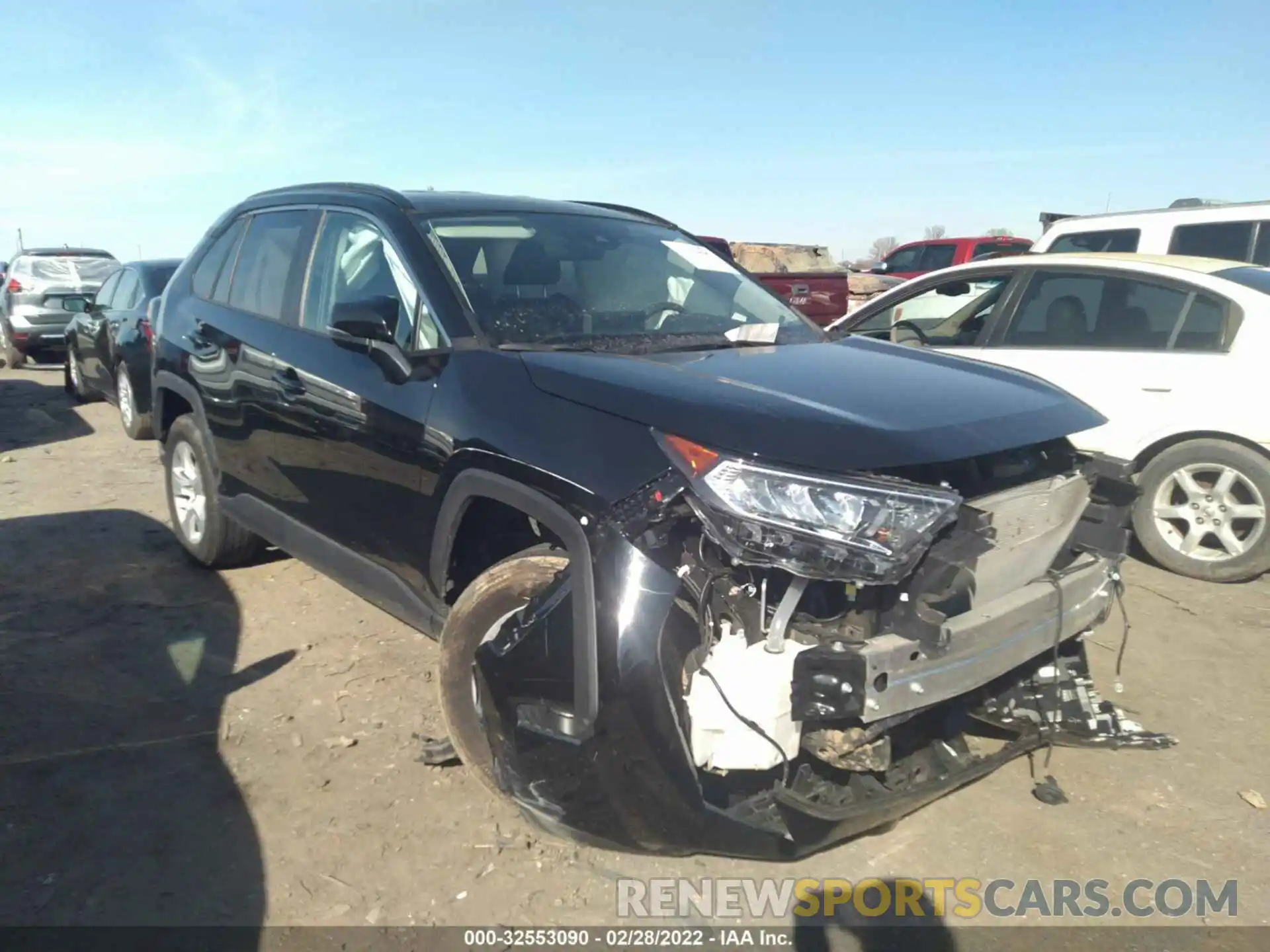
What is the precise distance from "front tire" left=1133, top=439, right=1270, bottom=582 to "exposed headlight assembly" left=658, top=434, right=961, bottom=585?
11.2 ft

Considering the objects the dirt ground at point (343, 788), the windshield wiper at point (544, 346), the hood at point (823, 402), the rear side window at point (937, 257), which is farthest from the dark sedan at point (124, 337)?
the rear side window at point (937, 257)

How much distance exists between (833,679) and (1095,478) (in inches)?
58.1

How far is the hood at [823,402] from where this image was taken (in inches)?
93.6

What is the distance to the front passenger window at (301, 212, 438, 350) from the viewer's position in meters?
3.25

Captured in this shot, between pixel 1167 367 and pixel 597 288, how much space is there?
3.47 meters

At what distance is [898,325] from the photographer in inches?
240

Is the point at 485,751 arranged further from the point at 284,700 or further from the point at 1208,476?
the point at 1208,476

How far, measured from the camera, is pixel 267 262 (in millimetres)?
4391

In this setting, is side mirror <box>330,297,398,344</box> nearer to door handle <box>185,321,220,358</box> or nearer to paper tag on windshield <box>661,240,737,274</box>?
paper tag on windshield <box>661,240,737,274</box>

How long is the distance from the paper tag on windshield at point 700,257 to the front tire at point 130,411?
616cm

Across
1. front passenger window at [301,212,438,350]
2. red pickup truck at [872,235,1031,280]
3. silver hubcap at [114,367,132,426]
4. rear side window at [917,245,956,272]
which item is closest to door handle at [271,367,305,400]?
front passenger window at [301,212,438,350]

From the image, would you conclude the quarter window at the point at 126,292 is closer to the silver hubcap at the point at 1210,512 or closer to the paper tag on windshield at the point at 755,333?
the paper tag on windshield at the point at 755,333

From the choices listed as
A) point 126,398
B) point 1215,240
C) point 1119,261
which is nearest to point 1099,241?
point 1215,240

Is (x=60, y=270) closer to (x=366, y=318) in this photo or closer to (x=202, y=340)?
(x=202, y=340)
